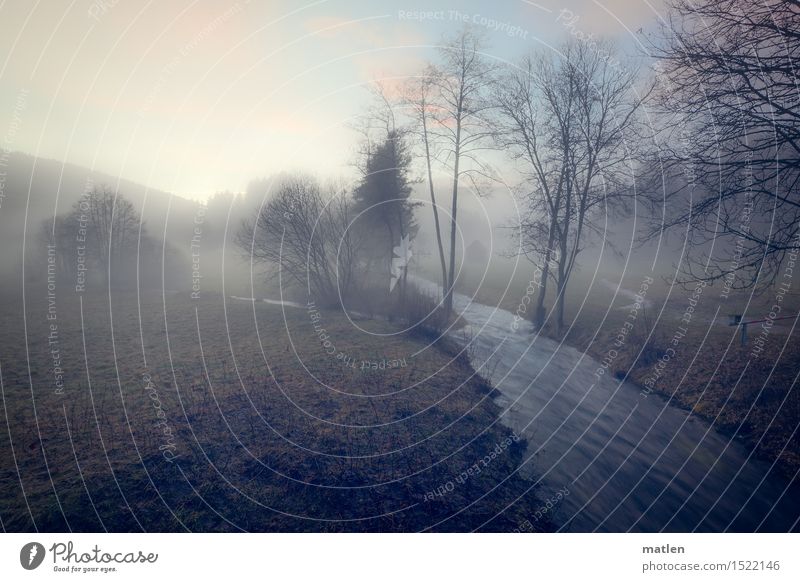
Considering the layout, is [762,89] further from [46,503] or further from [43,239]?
[43,239]

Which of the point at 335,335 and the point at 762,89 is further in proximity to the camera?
the point at 335,335

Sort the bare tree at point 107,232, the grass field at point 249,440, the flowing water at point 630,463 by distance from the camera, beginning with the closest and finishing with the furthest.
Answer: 1. the grass field at point 249,440
2. the flowing water at point 630,463
3. the bare tree at point 107,232

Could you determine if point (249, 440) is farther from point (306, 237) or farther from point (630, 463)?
point (306, 237)

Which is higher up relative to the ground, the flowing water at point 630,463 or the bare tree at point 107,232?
the bare tree at point 107,232

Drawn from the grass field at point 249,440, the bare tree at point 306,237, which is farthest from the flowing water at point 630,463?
the bare tree at point 306,237

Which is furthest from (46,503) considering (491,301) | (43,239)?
(43,239)

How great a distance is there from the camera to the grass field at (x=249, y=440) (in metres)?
6.46

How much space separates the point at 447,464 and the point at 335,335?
1027 cm

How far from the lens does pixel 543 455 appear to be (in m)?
9.47

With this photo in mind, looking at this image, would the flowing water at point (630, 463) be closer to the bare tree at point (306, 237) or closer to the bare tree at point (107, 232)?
the bare tree at point (306, 237)

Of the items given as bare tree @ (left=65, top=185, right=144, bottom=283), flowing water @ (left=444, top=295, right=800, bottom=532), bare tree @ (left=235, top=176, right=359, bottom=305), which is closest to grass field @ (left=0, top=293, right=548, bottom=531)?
flowing water @ (left=444, top=295, right=800, bottom=532)

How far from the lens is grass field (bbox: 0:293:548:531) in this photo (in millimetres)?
6465

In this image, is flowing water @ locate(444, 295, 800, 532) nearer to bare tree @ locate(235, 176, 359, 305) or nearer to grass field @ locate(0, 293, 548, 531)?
grass field @ locate(0, 293, 548, 531)

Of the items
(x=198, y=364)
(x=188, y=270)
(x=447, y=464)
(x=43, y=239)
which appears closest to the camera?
(x=447, y=464)
